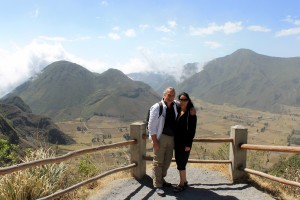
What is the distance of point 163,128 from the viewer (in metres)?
7.33

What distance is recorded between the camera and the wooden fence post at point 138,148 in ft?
27.9

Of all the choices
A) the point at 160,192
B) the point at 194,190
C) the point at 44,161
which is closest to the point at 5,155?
the point at 44,161

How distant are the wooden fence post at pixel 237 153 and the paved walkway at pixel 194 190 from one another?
0.28 meters

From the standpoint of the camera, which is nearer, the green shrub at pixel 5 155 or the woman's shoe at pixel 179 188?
the woman's shoe at pixel 179 188

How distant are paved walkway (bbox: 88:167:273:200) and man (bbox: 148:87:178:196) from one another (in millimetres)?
445

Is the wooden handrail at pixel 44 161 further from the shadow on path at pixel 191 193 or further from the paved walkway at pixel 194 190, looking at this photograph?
the shadow on path at pixel 191 193

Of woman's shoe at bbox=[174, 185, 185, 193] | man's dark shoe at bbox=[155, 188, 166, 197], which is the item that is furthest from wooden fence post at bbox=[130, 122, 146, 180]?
woman's shoe at bbox=[174, 185, 185, 193]

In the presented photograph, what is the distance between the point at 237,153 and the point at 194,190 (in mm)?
1358

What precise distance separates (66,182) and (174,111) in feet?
9.54

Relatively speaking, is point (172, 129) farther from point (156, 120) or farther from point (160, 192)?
point (160, 192)

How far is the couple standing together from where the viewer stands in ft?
23.5

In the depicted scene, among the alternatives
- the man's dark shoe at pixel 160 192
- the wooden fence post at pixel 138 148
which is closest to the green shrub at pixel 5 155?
the wooden fence post at pixel 138 148

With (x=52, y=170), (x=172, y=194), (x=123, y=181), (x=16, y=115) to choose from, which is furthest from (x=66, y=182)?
(x=16, y=115)

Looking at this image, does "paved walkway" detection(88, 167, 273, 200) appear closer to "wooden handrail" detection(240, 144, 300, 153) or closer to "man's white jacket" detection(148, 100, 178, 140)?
"wooden handrail" detection(240, 144, 300, 153)
